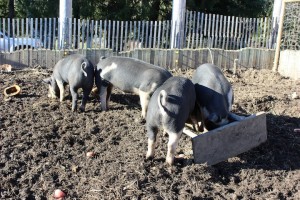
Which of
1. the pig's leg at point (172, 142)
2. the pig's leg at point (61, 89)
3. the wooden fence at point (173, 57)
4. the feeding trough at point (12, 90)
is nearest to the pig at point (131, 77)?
the pig's leg at point (61, 89)

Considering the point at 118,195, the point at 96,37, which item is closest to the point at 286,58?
the point at 96,37

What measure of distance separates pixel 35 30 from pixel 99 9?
9.87 meters

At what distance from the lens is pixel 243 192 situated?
14.4 ft

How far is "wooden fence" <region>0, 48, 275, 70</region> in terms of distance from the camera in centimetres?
998

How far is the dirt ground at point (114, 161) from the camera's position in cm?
425

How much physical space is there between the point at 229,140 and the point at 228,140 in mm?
16

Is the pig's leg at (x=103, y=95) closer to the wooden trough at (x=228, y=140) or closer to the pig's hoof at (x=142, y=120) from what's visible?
the pig's hoof at (x=142, y=120)

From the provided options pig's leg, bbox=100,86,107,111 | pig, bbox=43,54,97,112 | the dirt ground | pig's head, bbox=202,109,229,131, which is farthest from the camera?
pig's leg, bbox=100,86,107,111

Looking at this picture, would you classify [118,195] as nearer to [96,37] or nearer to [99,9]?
[96,37]

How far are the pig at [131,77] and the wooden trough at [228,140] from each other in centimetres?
113

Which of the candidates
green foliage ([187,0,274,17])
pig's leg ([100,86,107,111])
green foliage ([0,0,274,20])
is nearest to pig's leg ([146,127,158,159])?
pig's leg ([100,86,107,111])

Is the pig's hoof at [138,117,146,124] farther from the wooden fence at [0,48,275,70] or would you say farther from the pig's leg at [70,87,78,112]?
the wooden fence at [0,48,275,70]

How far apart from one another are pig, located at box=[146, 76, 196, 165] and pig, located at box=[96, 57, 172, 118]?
3.64 ft

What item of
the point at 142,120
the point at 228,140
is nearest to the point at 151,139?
the point at 228,140
